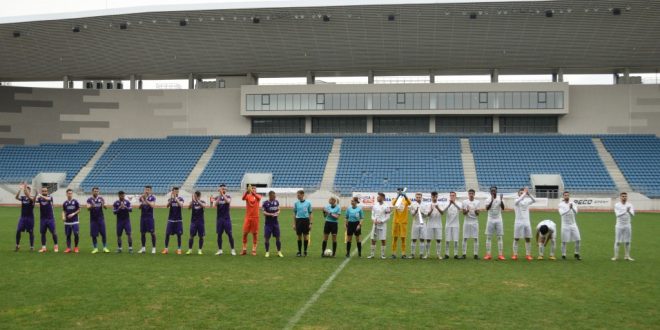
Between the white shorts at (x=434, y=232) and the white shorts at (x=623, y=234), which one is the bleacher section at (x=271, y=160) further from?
the white shorts at (x=623, y=234)

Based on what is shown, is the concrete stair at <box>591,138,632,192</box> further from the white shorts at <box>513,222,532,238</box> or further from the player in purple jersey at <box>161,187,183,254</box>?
the player in purple jersey at <box>161,187,183,254</box>

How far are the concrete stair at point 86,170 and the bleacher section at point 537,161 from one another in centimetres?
2988

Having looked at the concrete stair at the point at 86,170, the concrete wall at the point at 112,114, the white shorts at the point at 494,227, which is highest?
the concrete wall at the point at 112,114

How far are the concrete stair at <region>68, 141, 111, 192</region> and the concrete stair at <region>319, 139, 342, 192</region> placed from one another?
17961mm

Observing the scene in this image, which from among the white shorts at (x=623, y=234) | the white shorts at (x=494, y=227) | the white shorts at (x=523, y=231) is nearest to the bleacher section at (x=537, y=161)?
the white shorts at (x=623, y=234)

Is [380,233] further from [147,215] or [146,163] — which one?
[146,163]

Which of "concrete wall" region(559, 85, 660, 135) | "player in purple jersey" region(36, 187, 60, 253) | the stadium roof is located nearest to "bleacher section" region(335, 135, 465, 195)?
the stadium roof

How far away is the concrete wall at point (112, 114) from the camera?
171 feet

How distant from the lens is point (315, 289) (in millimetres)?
11320

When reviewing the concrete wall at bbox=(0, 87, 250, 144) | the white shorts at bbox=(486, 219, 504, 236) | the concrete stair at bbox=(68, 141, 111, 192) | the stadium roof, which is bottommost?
the white shorts at bbox=(486, 219, 504, 236)

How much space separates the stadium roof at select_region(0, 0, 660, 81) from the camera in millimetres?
38597

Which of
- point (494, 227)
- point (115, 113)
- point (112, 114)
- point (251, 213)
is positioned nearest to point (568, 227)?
point (494, 227)

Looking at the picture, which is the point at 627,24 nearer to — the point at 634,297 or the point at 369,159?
the point at 369,159

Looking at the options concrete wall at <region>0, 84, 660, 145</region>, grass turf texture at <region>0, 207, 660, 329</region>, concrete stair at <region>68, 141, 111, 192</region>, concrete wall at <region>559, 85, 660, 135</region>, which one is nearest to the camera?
grass turf texture at <region>0, 207, 660, 329</region>
